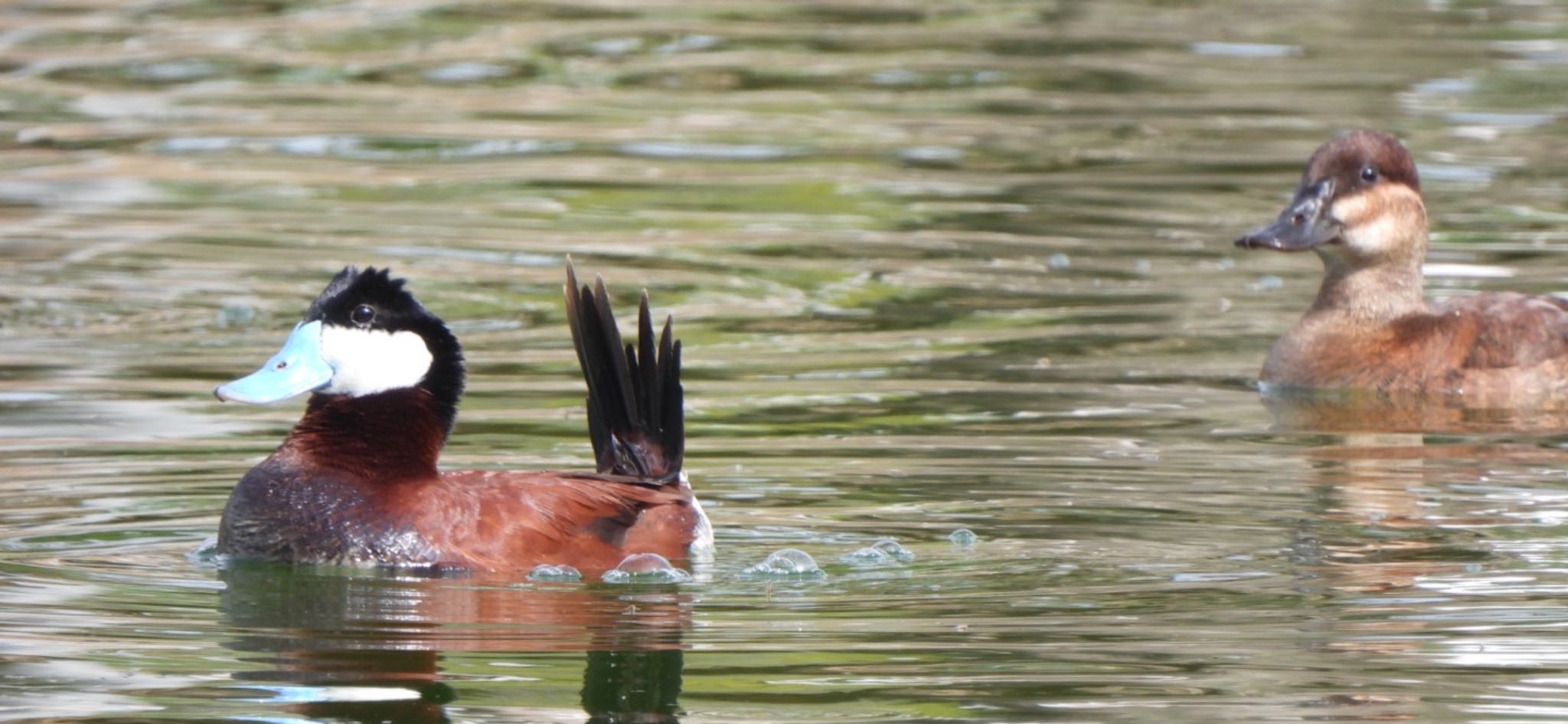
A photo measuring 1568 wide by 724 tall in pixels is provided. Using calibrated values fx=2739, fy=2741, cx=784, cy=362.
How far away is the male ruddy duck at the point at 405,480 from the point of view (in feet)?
22.4

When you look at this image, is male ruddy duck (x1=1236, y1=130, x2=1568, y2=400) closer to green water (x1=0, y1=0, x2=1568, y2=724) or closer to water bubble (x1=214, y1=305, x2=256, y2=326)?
green water (x1=0, y1=0, x2=1568, y2=724)

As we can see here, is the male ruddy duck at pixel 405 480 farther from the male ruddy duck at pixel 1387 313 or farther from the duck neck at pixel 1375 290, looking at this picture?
the duck neck at pixel 1375 290

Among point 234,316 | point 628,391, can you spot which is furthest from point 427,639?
point 234,316

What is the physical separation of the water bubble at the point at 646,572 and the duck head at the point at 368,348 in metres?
0.65

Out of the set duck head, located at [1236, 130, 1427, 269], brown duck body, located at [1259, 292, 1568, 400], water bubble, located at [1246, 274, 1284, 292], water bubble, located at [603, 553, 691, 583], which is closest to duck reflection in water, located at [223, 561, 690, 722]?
water bubble, located at [603, 553, 691, 583]

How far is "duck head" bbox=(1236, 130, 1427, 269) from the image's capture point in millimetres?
10883

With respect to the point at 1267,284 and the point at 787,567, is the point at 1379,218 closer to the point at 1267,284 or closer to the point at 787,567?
the point at 1267,284

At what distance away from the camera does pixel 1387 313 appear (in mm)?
10820

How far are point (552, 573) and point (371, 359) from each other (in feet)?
2.41

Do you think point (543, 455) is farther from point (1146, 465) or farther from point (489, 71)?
point (489, 71)

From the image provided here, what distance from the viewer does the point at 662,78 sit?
738 inches

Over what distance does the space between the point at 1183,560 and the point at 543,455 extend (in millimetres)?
2393

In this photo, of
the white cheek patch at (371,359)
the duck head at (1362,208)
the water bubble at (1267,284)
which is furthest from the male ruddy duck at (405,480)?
the water bubble at (1267,284)

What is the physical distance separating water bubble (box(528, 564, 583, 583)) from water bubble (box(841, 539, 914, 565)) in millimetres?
723
